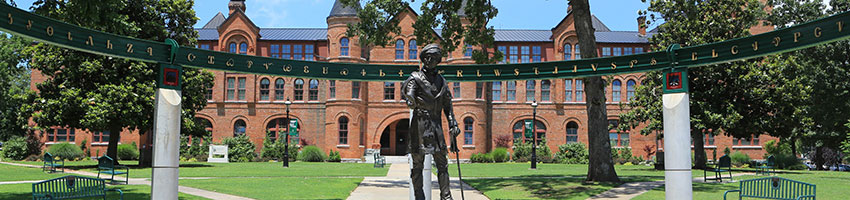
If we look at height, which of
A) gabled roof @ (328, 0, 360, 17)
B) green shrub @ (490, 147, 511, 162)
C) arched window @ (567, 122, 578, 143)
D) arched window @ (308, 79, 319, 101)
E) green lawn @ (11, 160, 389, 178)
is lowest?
green lawn @ (11, 160, 389, 178)

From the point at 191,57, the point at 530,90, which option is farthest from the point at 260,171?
the point at 530,90

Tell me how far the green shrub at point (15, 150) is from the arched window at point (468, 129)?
28.3 m

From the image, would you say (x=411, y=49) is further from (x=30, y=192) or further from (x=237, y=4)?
(x=30, y=192)

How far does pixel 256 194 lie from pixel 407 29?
2865cm

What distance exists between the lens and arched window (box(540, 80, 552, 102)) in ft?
140

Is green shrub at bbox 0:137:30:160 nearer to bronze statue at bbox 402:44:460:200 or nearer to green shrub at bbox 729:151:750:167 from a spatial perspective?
bronze statue at bbox 402:44:460:200

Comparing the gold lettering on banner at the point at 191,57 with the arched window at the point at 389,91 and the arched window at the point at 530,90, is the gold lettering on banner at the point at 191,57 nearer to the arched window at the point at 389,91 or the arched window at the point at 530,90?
the arched window at the point at 389,91

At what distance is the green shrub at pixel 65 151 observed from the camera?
3556 centimetres

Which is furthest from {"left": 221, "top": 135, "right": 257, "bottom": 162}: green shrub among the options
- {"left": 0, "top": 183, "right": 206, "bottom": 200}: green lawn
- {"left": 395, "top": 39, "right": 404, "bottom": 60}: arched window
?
{"left": 0, "top": 183, "right": 206, "bottom": 200}: green lawn

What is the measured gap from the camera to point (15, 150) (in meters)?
36.8

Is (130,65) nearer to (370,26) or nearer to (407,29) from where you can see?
(370,26)

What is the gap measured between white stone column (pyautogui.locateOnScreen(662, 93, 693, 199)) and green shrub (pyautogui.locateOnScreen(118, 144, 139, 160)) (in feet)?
123

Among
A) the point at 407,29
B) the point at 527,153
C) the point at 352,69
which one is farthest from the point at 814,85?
the point at 352,69

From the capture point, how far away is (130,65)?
2489cm
